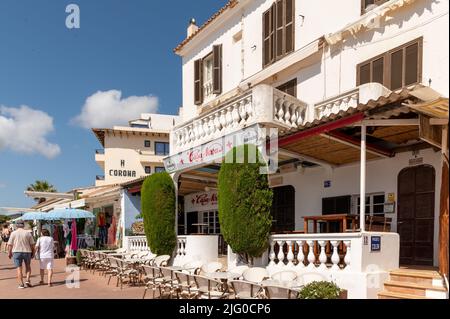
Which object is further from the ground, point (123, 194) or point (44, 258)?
point (123, 194)

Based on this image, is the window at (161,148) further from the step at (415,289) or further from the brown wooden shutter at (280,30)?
the step at (415,289)

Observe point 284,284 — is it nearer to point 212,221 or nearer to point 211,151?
point 211,151

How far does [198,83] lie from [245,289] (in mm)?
12058

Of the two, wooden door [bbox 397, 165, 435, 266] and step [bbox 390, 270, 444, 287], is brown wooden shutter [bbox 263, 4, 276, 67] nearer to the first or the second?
wooden door [bbox 397, 165, 435, 266]

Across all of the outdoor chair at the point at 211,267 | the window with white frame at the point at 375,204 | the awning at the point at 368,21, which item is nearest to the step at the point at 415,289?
the window with white frame at the point at 375,204

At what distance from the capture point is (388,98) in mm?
6527

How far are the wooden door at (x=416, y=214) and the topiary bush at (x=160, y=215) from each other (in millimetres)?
6593

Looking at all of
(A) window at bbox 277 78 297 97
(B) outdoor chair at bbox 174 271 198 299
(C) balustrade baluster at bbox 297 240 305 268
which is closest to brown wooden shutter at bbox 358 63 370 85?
Result: (A) window at bbox 277 78 297 97

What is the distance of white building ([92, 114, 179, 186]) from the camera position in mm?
42906

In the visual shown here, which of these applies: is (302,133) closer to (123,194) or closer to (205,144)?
(205,144)

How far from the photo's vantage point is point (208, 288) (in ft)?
25.3

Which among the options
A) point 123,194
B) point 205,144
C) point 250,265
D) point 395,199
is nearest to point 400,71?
point 395,199

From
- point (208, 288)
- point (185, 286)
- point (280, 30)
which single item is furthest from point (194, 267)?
point (280, 30)

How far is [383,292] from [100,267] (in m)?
10.8
